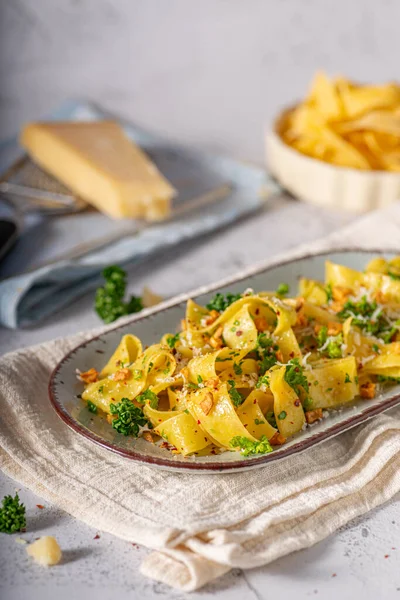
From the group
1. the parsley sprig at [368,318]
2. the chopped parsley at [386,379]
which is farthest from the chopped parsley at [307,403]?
the parsley sprig at [368,318]

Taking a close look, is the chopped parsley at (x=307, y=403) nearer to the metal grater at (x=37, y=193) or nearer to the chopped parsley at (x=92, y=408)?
the chopped parsley at (x=92, y=408)

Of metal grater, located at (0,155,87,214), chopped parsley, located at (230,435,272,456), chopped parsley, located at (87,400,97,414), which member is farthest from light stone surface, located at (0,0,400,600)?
chopped parsley, located at (230,435,272,456)

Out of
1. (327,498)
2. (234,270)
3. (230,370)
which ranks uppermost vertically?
(230,370)

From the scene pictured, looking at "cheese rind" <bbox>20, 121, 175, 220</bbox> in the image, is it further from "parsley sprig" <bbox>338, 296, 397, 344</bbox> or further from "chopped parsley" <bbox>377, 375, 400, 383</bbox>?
"chopped parsley" <bbox>377, 375, 400, 383</bbox>

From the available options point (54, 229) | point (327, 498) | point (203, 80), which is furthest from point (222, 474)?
point (203, 80)

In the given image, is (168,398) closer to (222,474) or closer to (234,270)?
(222,474)

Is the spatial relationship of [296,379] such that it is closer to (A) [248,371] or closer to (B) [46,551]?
(A) [248,371]

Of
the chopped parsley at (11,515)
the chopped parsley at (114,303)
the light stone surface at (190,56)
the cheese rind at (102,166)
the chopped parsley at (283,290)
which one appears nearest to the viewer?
the chopped parsley at (11,515)
